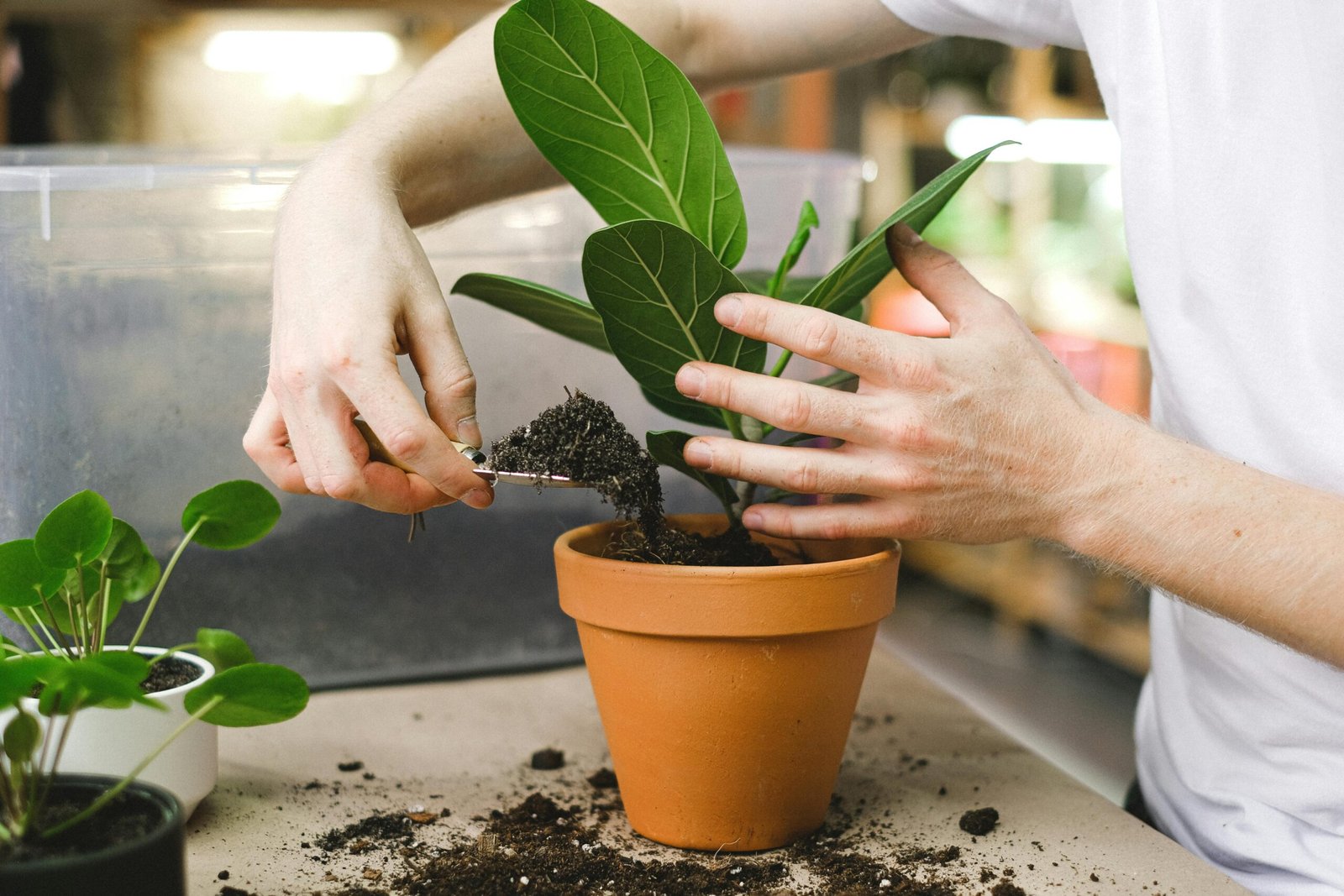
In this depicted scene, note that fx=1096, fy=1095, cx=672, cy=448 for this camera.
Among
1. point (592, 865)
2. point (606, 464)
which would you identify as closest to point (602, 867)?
point (592, 865)

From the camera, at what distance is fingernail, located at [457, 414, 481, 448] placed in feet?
2.28

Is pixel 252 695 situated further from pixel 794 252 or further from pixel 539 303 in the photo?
pixel 794 252

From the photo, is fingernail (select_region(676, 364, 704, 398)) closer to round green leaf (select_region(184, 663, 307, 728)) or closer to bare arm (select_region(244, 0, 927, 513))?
bare arm (select_region(244, 0, 927, 513))

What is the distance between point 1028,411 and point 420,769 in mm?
521

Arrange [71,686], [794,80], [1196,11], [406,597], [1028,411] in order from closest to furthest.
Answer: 1. [71,686]
2. [1028,411]
3. [1196,11]
4. [406,597]
5. [794,80]

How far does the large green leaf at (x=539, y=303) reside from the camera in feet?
2.42

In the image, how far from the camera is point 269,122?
2303mm

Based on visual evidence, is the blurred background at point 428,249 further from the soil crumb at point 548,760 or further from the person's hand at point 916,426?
the person's hand at point 916,426

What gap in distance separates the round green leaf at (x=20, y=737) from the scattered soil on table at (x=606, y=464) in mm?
284

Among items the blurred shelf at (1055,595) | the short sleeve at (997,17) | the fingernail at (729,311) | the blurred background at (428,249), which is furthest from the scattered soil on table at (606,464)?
the blurred shelf at (1055,595)

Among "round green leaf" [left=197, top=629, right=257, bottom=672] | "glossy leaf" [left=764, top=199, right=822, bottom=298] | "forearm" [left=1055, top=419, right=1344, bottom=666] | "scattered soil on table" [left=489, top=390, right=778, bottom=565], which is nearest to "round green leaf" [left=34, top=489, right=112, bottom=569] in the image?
"round green leaf" [left=197, top=629, right=257, bottom=672]

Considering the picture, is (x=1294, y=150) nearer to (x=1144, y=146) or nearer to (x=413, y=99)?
(x=1144, y=146)

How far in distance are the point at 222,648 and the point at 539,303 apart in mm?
311

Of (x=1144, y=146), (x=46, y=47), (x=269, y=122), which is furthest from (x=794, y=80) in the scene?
(x=1144, y=146)
